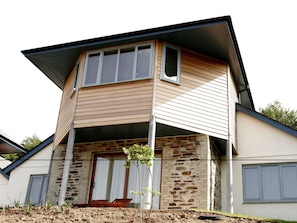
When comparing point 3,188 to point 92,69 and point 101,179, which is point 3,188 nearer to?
point 101,179

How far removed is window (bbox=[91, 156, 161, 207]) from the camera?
40.4 feet

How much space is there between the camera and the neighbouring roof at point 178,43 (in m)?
11.6

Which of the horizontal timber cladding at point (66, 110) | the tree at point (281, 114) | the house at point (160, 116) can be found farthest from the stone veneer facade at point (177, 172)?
the tree at point (281, 114)

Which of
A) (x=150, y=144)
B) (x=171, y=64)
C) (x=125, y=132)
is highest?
(x=171, y=64)

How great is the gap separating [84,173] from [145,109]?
3427mm

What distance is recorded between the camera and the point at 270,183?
12648mm

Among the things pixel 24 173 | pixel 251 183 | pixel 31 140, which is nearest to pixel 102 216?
pixel 251 183

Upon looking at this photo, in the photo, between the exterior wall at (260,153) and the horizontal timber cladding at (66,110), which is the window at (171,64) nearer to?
the horizontal timber cladding at (66,110)

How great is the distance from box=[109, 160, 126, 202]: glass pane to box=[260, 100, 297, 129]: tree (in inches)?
586

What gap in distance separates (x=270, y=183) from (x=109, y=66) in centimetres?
653

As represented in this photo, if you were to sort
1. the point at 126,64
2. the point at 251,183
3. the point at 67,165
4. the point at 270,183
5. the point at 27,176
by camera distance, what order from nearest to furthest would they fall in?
the point at 67,165
the point at 126,64
the point at 270,183
the point at 251,183
the point at 27,176

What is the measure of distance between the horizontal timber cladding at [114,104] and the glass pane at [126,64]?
1.02 ft

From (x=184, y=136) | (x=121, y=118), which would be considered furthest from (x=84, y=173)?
(x=184, y=136)

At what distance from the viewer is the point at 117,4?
31.2ft
